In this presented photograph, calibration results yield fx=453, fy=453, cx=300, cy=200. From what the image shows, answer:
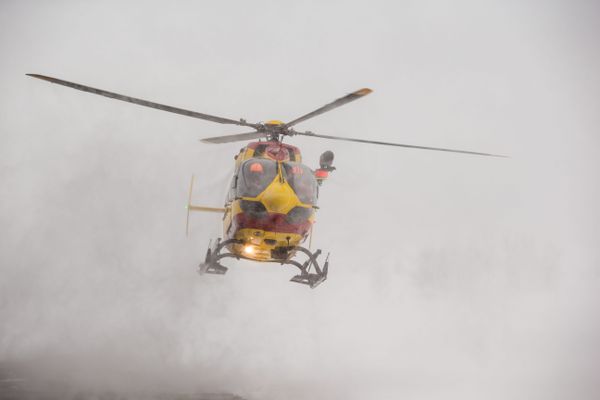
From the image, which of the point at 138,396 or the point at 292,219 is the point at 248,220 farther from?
the point at 138,396

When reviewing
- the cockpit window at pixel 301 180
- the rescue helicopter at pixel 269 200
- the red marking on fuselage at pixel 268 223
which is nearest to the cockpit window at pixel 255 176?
the rescue helicopter at pixel 269 200

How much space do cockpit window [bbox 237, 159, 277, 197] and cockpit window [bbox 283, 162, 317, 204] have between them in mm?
400

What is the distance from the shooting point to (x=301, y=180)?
40.8ft

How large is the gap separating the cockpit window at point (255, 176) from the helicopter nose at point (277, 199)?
201 mm

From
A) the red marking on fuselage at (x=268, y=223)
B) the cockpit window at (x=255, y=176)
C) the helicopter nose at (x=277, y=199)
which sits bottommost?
the red marking on fuselage at (x=268, y=223)

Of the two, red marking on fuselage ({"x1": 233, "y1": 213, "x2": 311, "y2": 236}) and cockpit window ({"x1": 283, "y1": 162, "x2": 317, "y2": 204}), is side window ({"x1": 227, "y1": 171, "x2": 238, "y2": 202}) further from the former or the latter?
cockpit window ({"x1": 283, "y1": 162, "x2": 317, "y2": 204})

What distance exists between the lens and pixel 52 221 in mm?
28891

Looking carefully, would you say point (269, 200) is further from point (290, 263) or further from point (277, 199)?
point (290, 263)

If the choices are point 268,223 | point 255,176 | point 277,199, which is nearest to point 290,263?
point 268,223

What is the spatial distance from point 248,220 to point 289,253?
190 centimetres

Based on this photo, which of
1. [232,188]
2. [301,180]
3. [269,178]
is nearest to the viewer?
[269,178]

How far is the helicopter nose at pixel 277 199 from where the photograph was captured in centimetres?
1180

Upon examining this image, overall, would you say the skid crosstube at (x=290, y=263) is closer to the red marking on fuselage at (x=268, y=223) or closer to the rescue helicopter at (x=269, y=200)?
the rescue helicopter at (x=269, y=200)

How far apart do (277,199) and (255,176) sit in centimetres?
92
